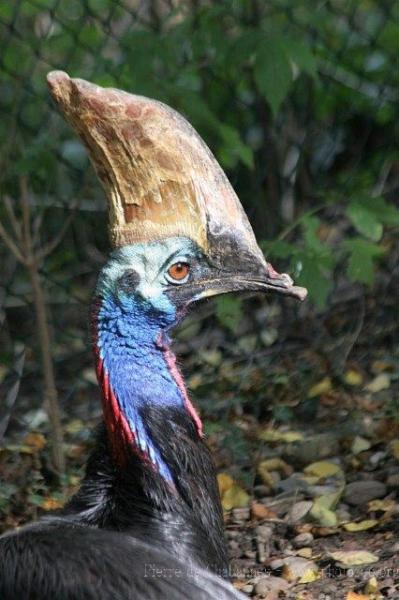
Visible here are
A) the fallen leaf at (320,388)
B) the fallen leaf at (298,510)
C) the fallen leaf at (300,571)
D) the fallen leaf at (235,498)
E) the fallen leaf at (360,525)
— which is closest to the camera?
the fallen leaf at (300,571)

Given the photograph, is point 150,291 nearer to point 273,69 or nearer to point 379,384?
point 273,69

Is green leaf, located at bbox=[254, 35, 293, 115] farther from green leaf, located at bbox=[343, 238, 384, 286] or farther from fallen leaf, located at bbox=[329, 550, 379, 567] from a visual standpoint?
fallen leaf, located at bbox=[329, 550, 379, 567]

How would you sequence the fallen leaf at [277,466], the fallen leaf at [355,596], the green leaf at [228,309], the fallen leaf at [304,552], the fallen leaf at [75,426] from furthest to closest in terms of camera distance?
the fallen leaf at [75,426] → the fallen leaf at [277,466] → the green leaf at [228,309] → the fallen leaf at [304,552] → the fallen leaf at [355,596]

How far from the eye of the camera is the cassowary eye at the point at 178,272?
292 cm

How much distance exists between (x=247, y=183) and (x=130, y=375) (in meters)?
2.51

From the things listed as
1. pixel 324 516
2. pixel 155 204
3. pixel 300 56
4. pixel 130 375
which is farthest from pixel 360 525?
pixel 155 204

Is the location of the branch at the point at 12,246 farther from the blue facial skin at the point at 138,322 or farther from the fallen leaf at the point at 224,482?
the blue facial skin at the point at 138,322

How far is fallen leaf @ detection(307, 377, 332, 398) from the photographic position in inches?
202

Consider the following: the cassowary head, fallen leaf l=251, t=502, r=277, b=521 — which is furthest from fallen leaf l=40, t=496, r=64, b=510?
the cassowary head

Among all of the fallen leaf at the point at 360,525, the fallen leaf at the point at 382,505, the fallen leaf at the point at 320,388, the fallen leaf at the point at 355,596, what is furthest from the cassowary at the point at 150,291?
the fallen leaf at the point at 320,388

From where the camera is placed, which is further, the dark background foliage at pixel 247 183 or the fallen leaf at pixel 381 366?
the fallen leaf at pixel 381 366

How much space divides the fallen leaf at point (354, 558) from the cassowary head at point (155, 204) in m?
1.22

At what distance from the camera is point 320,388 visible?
5164mm

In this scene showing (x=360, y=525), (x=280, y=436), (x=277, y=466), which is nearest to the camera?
(x=360, y=525)
